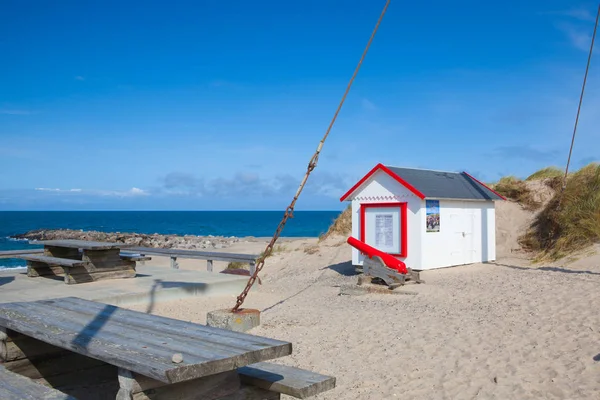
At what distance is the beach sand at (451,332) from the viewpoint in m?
6.03

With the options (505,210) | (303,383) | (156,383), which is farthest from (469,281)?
(156,383)

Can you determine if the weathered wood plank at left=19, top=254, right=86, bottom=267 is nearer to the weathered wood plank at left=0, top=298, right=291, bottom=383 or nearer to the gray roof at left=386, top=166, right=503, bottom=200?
the weathered wood plank at left=0, top=298, right=291, bottom=383

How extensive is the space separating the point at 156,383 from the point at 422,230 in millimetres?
10840

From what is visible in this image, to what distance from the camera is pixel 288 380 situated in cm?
404

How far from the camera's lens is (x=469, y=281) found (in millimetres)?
12672

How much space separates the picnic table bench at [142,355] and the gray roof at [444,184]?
9.93m

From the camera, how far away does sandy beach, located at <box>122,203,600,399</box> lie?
237 inches

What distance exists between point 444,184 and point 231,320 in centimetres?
877

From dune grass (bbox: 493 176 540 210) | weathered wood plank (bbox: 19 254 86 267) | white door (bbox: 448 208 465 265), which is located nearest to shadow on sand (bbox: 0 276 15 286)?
weathered wood plank (bbox: 19 254 86 267)

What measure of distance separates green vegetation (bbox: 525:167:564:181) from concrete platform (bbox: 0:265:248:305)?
→ 49.2 feet

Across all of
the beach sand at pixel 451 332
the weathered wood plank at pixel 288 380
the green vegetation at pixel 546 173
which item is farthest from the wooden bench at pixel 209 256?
the green vegetation at pixel 546 173

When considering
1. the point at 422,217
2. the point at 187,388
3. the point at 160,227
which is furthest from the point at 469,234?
the point at 160,227

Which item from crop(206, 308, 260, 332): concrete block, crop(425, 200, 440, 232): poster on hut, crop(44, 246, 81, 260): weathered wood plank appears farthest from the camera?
crop(425, 200, 440, 232): poster on hut

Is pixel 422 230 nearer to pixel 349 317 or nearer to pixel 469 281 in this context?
pixel 469 281
